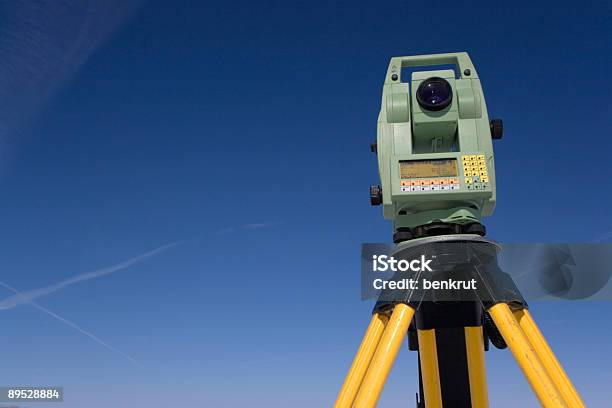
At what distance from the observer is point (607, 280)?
4113 millimetres

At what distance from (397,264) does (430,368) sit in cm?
93

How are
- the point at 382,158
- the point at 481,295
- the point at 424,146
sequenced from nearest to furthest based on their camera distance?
the point at 481,295 → the point at 382,158 → the point at 424,146

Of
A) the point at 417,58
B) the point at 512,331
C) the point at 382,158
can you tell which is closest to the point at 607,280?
the point at 512,331

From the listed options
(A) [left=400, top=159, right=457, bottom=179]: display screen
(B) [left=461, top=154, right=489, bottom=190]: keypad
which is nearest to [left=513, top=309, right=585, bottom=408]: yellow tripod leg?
(B) [left=461, top=154, right=489, bottom=190]: keypad

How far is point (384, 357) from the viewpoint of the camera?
3041 millimetres

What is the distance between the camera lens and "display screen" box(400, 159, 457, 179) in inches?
158

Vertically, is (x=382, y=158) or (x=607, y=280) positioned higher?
(x=382, y=158)

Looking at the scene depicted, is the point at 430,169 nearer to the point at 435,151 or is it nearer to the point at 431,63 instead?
the point at 435,151

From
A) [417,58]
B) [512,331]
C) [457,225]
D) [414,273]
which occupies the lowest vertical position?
[512,331]

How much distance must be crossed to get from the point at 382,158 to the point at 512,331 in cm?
180

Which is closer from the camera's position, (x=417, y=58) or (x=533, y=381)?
(x=533, y=381)

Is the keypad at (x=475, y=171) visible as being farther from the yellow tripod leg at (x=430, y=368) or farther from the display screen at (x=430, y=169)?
the yellow tripod leg at (x=430, y=368)

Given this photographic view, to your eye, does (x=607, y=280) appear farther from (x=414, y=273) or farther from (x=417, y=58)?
(x=417, y=58)

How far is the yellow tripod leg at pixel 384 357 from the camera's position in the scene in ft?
9.44
